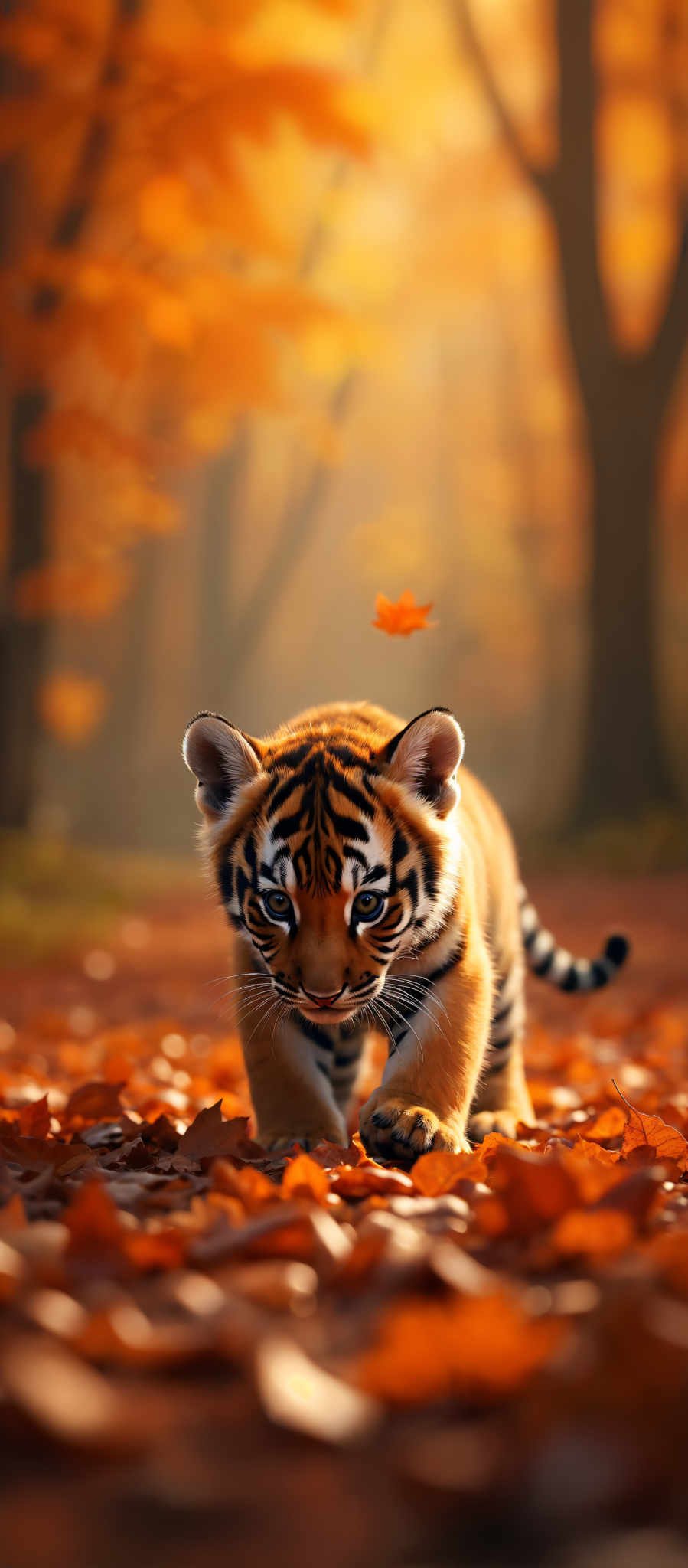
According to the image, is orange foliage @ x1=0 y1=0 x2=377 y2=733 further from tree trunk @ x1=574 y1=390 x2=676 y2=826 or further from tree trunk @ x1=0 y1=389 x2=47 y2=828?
tree trunk @ x1=574 y1=390 x2=676 y2=826

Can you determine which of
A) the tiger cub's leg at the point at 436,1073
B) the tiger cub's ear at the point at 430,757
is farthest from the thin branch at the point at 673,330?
the tiger cub's leg at the point at 436,1073

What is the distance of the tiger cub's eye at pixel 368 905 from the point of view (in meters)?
2.92

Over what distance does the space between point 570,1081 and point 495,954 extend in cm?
146

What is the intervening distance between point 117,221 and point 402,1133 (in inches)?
548

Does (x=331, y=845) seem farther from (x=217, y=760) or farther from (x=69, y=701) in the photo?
(x=69, y=701)

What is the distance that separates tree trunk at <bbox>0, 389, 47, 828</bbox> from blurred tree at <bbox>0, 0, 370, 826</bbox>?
19mm

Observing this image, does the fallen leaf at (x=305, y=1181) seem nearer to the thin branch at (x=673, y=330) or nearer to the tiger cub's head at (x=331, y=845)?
the tiger cub's head at (x=331, y=845)

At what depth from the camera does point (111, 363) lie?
10.4m

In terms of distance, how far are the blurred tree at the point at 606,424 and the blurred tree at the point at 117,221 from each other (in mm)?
2991

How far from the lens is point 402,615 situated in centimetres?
373

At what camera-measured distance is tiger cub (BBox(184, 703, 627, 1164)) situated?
2.89m

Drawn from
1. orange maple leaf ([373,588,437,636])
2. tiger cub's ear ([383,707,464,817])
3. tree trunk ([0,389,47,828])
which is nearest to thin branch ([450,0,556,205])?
tree trunk ([0,389,47,828])

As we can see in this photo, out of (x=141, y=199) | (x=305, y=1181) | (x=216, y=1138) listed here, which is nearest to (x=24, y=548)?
(x=141, y=199)

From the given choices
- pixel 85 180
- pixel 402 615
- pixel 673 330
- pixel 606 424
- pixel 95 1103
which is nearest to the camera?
pixel 95 1103
